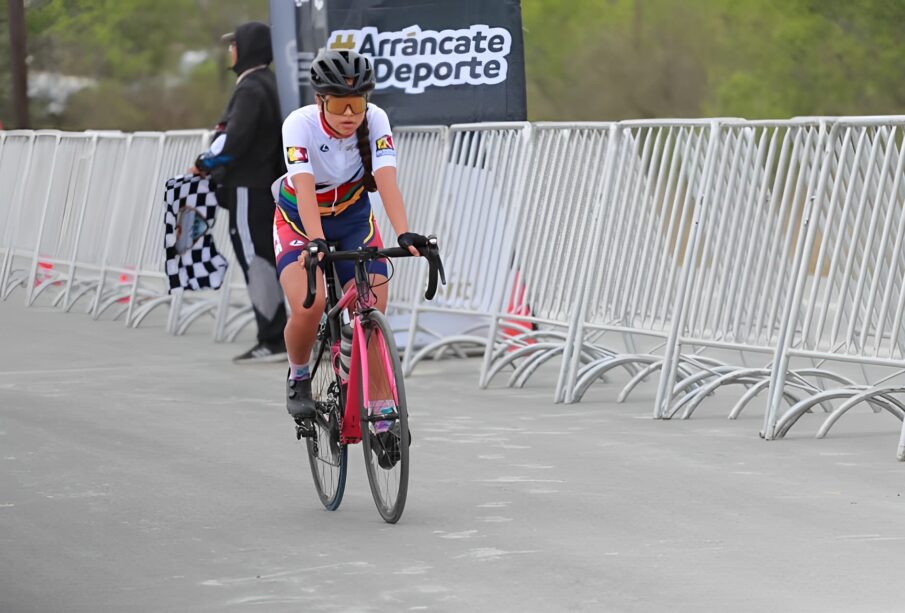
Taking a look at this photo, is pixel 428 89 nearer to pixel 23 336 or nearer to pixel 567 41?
pixel 23 336

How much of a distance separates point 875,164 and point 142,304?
10902mm

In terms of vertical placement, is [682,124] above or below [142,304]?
above

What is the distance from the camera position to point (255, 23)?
16.1m

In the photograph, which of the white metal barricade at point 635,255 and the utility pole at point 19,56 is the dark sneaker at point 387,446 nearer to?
the white metal barricade at point 635,255

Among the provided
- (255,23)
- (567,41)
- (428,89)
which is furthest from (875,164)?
(567,41)

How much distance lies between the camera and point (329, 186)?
30.3 ft

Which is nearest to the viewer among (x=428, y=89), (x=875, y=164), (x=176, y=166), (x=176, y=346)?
(x=875, y=164)

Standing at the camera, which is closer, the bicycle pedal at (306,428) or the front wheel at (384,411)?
the front wheel at (384,411)

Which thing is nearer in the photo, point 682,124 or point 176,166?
point 682,124

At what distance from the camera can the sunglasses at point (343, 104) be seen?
29.5 ft

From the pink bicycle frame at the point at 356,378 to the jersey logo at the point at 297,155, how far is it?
2.17ft

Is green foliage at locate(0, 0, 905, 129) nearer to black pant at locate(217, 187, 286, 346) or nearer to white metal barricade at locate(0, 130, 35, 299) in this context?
white metal barricade at locate(0, 130, 35, 299)

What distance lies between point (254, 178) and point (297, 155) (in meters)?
6.64

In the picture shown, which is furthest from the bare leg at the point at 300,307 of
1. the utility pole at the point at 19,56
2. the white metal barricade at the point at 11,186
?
→ the utility pole at the point at 19,56
